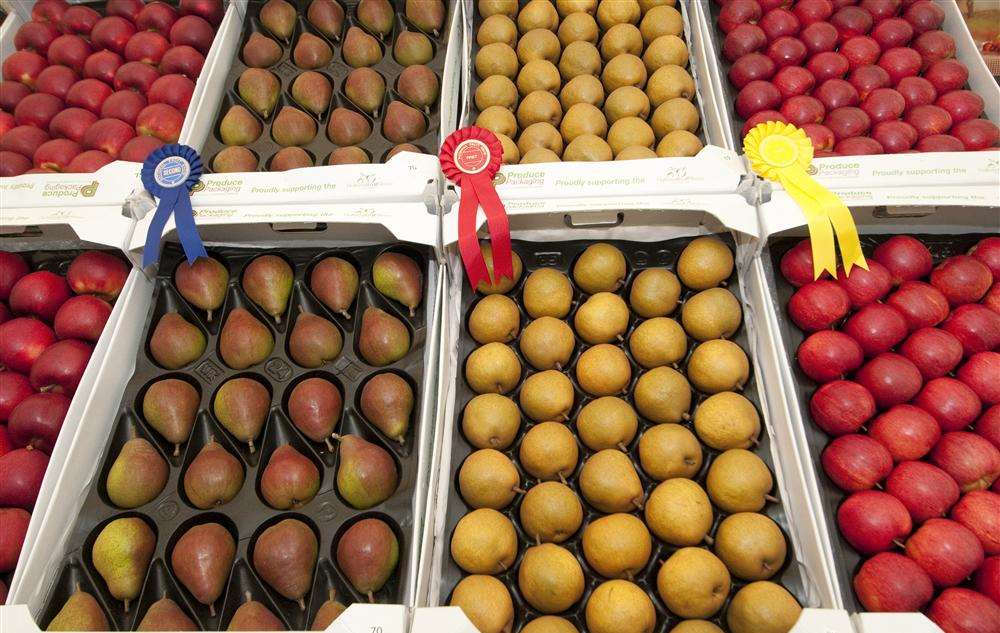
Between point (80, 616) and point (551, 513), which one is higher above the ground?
point (551, 513)

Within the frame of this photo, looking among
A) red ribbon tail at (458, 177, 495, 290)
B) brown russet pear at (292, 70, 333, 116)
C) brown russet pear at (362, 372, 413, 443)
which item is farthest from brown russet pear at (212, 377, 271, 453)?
brown russet pear at (292, 70, 333, 116)

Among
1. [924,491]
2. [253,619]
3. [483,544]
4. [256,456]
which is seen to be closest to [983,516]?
[924,491]

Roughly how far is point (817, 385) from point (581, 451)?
0.61 m

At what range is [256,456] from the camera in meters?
1.51

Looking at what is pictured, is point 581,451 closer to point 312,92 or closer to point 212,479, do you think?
point 212,479

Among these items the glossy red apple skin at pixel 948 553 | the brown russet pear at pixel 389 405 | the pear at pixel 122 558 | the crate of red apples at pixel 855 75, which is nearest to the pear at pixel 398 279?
the brown russet pear at pixel 389 405

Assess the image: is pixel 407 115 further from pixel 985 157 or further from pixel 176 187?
pixel 985 157

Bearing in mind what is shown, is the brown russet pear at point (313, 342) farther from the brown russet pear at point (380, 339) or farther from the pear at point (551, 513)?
the pear at point (551, 513)

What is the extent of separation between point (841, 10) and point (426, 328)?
1840mm

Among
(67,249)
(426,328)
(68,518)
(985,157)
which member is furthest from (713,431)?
(67,249)

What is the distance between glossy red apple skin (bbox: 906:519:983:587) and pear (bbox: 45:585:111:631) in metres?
1.67

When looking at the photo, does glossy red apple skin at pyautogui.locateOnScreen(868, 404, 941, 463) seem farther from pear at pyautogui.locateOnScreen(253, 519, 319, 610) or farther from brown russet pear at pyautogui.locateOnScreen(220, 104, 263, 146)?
brown russet pear at pyautogui.locateOnScreen(220, 104, 263, 146)

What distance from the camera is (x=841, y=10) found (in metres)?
2.17

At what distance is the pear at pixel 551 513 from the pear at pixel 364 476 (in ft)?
1.05
